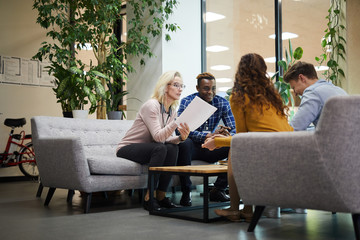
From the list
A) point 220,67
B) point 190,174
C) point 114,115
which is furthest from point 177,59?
point 190,174

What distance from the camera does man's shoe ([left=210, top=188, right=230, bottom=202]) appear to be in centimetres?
357

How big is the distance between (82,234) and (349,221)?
5.32 feet

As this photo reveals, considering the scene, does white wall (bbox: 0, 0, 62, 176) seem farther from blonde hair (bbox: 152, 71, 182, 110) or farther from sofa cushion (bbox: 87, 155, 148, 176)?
blonde hair (bbox: 152, 71, 182, 110)

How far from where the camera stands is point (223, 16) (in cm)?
574

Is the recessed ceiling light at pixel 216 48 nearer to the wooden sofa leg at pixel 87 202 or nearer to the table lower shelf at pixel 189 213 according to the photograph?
the table lower shelf at pixel 189 213

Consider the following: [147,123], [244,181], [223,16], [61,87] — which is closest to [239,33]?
[223,16]

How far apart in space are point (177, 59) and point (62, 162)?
267 cm

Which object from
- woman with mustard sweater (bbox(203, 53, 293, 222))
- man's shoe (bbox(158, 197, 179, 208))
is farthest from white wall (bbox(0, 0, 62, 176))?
woman with mustard sweater (bbox(203, 53, 293, 222))

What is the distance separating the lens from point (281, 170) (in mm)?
2041

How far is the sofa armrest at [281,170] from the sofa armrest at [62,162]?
136cm

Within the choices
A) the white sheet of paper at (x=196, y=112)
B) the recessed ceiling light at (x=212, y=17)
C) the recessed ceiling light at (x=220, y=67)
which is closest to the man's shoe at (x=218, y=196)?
the white sheet of paper at (x=196, y=112)

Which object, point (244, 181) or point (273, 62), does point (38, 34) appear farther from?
point (244, 181)

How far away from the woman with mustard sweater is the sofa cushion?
962 mm

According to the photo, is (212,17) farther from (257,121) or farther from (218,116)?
(257,121)
